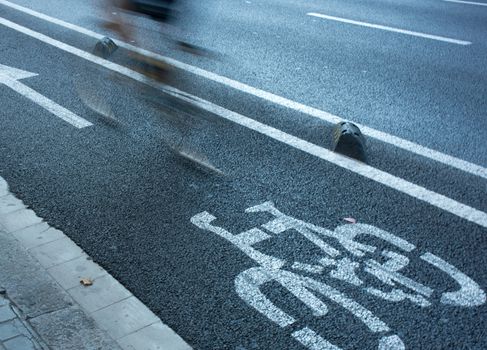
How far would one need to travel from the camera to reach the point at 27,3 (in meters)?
11.8

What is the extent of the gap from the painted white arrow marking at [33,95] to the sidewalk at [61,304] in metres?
2.09

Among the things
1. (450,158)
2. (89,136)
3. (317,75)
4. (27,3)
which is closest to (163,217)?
(89,136)

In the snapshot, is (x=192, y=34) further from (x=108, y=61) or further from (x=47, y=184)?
(x=47, y=184)

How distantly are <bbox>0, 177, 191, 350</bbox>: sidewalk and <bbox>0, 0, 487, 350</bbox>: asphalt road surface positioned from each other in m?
0.11

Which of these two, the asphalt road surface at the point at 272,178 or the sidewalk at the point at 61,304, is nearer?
the sidewalk at the point at 61,304

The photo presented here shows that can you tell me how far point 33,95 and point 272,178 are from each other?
314cm

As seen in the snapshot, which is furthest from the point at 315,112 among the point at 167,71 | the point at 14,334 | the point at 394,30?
the point at 14,334

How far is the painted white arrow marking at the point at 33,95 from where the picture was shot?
664cm

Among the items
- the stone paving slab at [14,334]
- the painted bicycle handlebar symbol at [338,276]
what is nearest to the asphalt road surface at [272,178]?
the painted bicycle handlebar symbol at [338,276]

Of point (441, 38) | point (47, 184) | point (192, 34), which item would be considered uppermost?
point (441, 38)

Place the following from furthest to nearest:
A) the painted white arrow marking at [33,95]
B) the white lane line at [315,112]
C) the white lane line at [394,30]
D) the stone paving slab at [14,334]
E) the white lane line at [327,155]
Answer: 1. the white lane line at [394,30]
2. the painted white arrow marking at [33,95]
3. the white lane line at [315,112]
4. the white lane line at [327,155]
5. the stone paving slab at [14,334]

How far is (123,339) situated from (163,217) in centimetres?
137

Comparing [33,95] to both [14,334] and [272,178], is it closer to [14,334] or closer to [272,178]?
[272,178]

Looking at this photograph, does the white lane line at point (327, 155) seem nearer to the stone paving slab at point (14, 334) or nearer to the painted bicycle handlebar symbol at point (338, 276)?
the painted bicycle handlebar symbol at point (338, 276)
